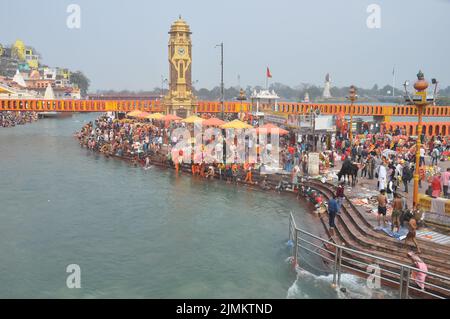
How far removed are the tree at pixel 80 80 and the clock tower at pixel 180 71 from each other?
12128cm

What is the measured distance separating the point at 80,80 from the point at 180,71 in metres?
126

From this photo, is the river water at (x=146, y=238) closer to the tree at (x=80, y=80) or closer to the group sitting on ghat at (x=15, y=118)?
the group sitting on ghat at (x=15, y=118)

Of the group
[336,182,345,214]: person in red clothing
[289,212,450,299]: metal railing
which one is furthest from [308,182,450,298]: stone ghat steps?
[336,182,345,214]: person in red clothing

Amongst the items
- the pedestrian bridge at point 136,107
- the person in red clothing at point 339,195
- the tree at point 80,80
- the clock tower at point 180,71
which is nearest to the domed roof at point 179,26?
the clock tower at point 180,71

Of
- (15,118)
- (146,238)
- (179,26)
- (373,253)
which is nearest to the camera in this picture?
(373,253)

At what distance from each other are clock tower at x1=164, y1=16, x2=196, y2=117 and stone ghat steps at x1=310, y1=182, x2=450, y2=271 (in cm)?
2842

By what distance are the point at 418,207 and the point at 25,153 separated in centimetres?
2890

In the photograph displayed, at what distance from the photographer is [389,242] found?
37.0 feet

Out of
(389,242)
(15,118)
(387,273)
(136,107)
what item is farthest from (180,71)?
(15,118)

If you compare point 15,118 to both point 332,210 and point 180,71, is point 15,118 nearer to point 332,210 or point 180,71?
point 180,71

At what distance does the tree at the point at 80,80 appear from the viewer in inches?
6004

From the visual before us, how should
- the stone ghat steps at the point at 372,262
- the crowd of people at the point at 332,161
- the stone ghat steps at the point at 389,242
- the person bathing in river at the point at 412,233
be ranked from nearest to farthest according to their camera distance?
1. the stone ghat steps at the point at 372,262
2. the stone ghat steps at the point at 389,242
3. the person bathing in river at the point at 412,233
4. the crowd of people at the point at 332,161

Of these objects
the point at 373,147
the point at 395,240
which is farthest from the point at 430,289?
the point at 373,147
